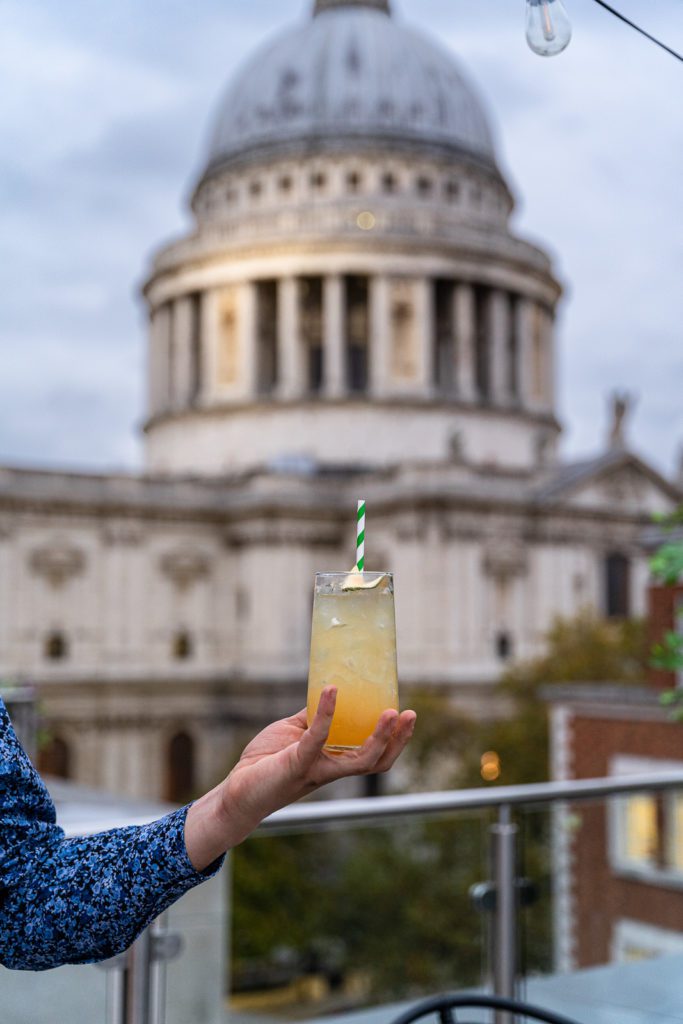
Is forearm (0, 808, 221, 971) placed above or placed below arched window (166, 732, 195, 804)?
above

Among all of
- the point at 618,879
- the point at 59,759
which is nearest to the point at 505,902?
the point at 618,879

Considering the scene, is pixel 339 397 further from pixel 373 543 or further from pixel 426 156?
pixel 426 156

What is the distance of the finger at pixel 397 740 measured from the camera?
2.97m

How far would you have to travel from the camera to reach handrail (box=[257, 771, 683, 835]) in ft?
19.7

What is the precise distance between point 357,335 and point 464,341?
5630 mm

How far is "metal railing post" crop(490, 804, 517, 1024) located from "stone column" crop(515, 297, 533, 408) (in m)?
61.4

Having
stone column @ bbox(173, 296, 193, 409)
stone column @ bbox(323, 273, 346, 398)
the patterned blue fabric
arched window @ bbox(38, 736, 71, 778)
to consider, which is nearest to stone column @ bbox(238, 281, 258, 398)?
stone column @ bbox(323, 273, 346, 398)

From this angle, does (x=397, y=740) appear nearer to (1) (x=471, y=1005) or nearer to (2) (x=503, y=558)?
(1) (x=471, y=1005)

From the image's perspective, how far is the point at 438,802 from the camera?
6.45 meters

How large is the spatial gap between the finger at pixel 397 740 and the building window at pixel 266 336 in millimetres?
63217

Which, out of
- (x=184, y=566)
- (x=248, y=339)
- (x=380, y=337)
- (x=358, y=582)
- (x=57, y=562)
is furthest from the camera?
(x=248, y=339)

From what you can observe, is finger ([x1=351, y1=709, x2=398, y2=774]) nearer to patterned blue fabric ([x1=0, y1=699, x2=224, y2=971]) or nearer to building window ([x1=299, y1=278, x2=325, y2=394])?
patterned blue fabric ([x1=0, y1=699, x2=224, y2=971])

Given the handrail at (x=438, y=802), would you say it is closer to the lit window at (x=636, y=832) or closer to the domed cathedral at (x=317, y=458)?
the lit window at (x=636, y=832)

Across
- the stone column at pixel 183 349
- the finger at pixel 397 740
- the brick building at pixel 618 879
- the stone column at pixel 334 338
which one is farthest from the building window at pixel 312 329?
the finger at pixel 397 740
